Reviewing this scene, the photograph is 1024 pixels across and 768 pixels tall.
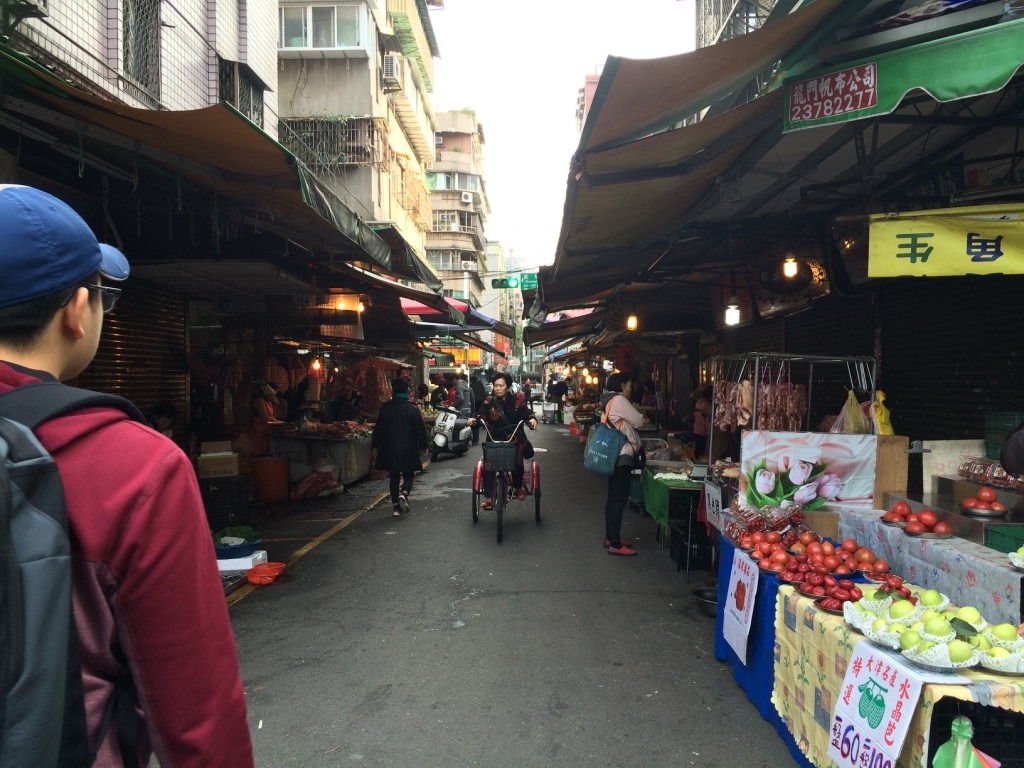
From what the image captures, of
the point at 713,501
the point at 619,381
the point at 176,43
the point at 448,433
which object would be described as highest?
the point at 176,43

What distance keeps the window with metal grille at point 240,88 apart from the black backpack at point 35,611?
463 inches

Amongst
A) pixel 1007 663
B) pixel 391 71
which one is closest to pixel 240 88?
pixel 1007 663

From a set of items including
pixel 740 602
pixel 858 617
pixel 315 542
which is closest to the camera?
pixel 858 617

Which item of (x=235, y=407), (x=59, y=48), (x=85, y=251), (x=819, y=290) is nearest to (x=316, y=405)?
(x=235, y=407)

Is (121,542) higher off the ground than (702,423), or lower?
higher

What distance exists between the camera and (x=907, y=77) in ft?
11.9

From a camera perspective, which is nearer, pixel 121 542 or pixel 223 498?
pixel 121 542

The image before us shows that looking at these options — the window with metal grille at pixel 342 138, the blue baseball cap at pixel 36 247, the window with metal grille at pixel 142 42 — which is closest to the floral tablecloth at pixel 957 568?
the blue baseball cap at pixel 36 247

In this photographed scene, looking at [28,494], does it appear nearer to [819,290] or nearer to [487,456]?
[487,456]

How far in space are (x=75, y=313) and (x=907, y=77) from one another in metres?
4.01

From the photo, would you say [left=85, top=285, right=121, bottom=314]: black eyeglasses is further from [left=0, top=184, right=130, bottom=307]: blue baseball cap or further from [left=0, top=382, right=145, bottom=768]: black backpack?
[left=0, top=382, right=145, bottom=768]: black backpack

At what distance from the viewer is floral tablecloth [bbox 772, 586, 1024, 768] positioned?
2.49 m

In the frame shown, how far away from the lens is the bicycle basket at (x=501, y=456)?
8523 mm

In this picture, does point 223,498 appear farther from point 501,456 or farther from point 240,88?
point 240,88
